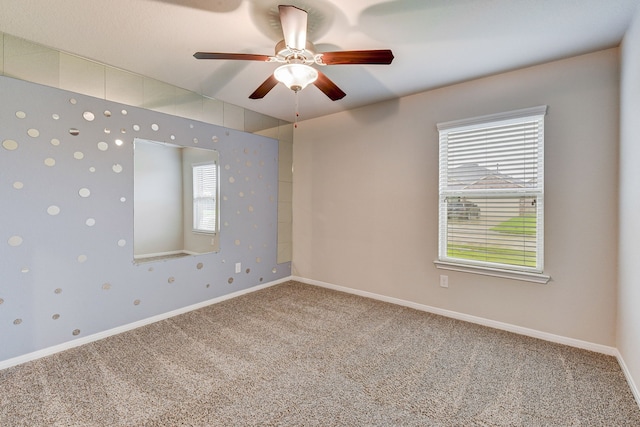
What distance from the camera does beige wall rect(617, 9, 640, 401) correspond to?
1857 mm

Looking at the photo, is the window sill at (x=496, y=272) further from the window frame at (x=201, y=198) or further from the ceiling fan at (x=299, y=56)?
the window frame at (x=201, y=198)

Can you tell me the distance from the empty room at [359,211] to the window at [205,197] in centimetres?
4

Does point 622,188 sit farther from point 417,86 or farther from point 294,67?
point 294,67

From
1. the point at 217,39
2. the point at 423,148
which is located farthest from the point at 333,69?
the point at 423,148

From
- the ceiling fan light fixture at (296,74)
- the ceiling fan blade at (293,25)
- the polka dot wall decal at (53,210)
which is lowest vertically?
the polka dot wall decal at (53,210)

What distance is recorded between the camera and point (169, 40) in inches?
89.7

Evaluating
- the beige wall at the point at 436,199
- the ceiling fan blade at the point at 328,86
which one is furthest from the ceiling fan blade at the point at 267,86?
the beige wall at the point at 436,199

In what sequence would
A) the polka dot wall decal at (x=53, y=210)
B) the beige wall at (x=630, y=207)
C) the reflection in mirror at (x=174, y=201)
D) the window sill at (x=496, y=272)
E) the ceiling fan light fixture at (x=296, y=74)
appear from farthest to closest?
1. the reflection in mirror at (x=174, y=201)
2. the window sill at (x=496, y=272)
3. the polka dot wall decal at (x=53, y=210)
4. the ceiling fan light fixture at (x=296, y=74)
5. the beige wall at (x=630, y=207)

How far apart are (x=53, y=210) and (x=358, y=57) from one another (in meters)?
2.65

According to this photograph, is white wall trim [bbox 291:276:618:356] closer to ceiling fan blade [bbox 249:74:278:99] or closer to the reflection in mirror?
the reflection in mirror

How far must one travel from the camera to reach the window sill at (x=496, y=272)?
2.61m

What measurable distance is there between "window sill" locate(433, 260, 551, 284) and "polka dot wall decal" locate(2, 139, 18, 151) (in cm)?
386

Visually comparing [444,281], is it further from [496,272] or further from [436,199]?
[436,199]

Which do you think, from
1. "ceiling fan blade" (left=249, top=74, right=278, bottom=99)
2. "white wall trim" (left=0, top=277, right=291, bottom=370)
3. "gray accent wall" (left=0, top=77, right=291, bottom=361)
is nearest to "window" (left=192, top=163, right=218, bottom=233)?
"gray accent wall" (left=0, top=77, right=291, bottom=361)
